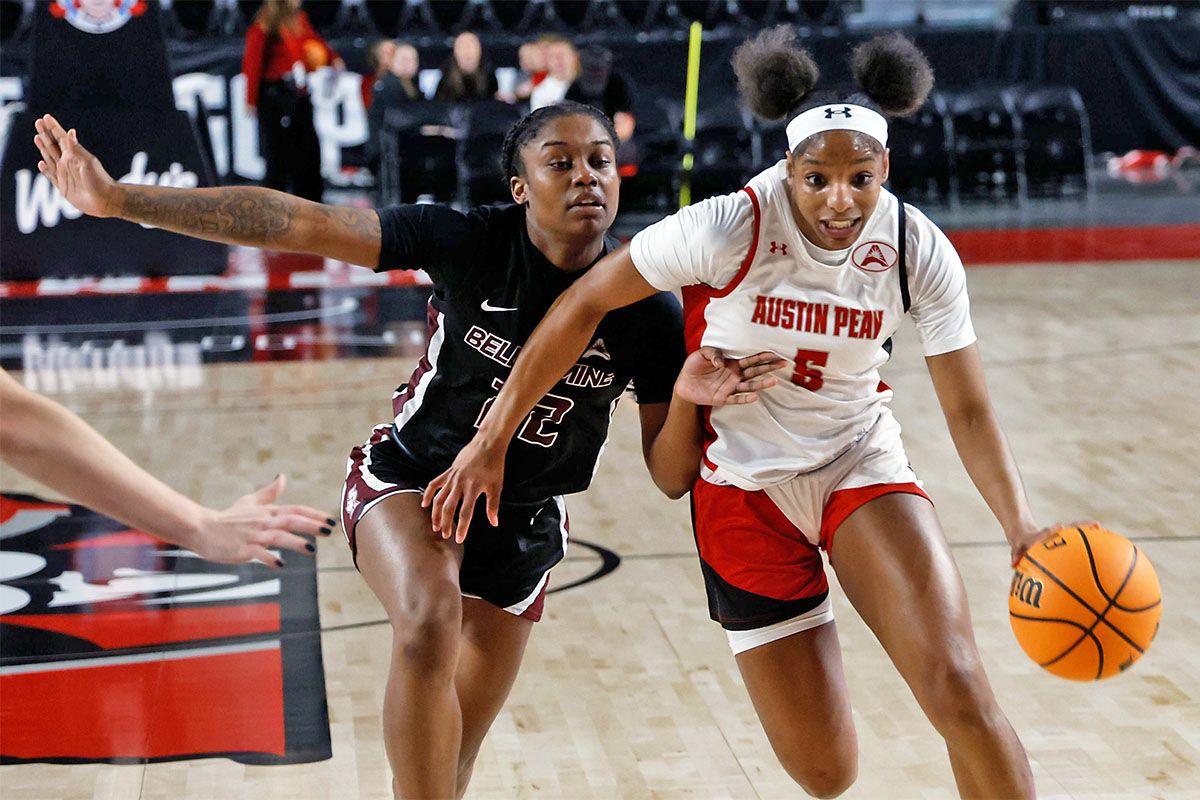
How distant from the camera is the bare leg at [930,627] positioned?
10.4 ft

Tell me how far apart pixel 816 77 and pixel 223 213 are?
140cm

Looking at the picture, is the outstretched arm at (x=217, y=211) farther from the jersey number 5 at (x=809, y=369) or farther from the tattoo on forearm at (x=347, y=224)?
the jersey number 5 at (x=809, y=369)

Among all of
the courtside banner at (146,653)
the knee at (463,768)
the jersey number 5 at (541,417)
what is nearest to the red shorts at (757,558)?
the jersey number 5 at (541,417)

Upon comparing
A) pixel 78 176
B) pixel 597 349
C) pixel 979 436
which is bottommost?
pixel 979 436

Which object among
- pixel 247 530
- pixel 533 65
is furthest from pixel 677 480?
pixel 533 65

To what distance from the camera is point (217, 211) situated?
376 centimetres

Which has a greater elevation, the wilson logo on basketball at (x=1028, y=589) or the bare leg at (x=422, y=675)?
the wilson logo on basketball at (x=1028, y=589)

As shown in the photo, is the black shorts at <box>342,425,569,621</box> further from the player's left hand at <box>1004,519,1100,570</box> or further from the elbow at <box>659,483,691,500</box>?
the player's left hand at <box>1004,519,1100,570</box>

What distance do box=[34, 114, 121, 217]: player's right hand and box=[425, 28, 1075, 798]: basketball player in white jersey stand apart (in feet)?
3.19

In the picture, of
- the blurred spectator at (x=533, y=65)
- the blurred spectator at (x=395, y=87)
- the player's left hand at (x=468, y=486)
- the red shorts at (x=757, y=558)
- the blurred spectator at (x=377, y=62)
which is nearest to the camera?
the player's left hand at (x=468, y=486)

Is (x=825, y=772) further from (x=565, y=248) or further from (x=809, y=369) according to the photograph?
(x=565, y=248)

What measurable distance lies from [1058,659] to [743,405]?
88cm

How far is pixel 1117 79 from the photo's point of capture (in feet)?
62.8

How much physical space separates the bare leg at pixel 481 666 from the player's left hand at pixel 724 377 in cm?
80
